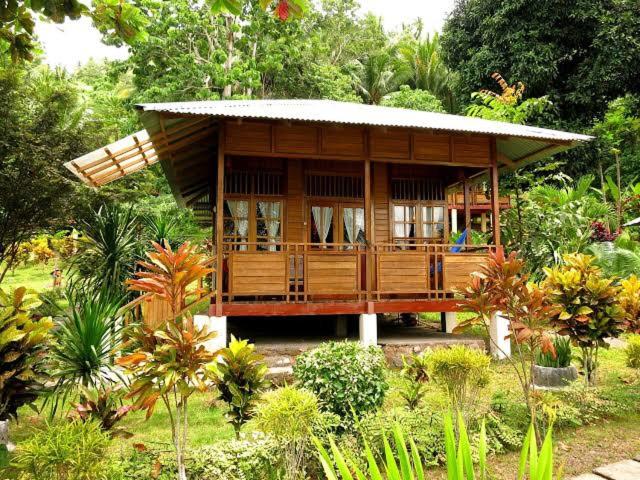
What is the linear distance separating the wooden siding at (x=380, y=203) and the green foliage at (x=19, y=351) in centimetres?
779

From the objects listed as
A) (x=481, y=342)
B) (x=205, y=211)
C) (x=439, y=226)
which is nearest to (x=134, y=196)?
(x=205, y=211)

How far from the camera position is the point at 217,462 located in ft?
12.0

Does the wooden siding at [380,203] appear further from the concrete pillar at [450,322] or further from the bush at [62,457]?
the bush at [62,457]

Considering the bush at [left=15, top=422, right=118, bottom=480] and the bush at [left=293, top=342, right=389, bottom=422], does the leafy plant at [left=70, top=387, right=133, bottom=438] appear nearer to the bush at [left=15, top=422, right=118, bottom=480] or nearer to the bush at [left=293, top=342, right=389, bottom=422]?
the bush at [left=15, top=422, right=118, bottom=480]

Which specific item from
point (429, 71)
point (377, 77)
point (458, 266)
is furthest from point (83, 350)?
point (429, 71)

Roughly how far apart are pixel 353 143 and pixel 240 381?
19.6 ft

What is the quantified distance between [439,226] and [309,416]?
8446 mm

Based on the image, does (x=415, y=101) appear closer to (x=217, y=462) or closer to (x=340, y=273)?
(x=340, y=273)

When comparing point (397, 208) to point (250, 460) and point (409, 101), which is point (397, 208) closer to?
point (250, 460)

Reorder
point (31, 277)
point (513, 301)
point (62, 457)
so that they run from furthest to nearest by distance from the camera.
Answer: point (31, 277) < point (513, 301) < point (62, 457)

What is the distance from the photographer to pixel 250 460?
3.73 metres

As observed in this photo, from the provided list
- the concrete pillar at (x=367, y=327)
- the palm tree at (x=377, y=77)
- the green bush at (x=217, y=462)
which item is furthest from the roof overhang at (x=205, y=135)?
the palm tree at (x=377, y=77)

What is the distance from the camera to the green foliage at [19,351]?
3.59m

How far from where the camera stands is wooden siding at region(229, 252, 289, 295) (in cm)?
827
